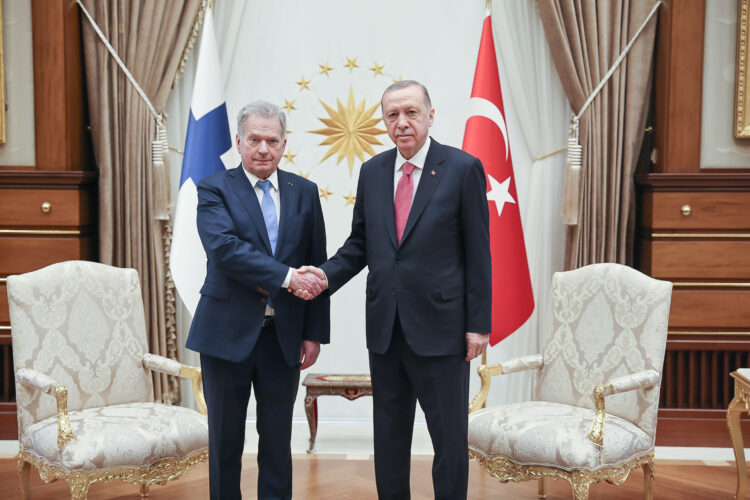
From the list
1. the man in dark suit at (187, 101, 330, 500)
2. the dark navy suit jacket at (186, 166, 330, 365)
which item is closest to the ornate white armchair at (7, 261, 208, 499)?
the man in dark suit at (187, 101, 330, 500)

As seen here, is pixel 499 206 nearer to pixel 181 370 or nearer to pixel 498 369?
pixel 498 369

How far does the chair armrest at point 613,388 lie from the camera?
A: 2.67 m

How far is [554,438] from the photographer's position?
8.87 feet

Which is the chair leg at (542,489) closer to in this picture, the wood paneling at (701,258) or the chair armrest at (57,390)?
the wood paneling at (701,258)

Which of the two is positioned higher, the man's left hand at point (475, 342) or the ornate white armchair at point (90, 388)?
the man's left hand at point (475, 342)

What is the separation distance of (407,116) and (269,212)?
574mm

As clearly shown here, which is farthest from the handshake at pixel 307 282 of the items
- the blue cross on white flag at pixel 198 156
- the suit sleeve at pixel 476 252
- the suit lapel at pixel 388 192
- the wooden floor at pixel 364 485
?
the blue cross on white flag at pixel 198 156

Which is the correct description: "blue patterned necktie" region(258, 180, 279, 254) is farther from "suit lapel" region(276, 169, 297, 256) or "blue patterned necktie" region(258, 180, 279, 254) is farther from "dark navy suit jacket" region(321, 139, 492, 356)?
"dark navy suit jacket" region(321, 139, 492, 356)

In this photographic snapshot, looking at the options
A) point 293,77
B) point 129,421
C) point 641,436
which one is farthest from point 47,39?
point 641,436

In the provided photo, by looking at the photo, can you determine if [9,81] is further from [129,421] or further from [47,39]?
[129,421]

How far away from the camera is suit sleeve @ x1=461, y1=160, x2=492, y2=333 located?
2.37 metres

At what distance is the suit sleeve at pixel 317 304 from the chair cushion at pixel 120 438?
2.23ft

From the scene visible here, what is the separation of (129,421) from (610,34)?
3.26 metres

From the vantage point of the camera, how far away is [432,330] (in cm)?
237
